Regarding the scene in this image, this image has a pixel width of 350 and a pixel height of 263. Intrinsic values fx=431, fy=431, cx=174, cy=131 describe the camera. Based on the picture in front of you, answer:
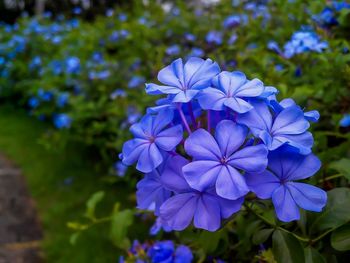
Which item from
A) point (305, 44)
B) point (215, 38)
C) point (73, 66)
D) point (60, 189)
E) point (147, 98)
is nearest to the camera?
point (305, 44)

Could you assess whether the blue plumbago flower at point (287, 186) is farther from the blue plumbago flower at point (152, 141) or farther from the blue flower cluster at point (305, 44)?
the blue flower cluster at point (305, 44)

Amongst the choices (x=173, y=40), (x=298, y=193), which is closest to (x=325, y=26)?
(x=298, y=193)

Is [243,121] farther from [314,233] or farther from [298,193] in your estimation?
[314,233]

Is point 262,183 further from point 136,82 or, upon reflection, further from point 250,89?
point 136,82

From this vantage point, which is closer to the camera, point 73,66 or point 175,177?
point 175,177

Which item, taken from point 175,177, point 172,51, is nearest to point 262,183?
point 175,177

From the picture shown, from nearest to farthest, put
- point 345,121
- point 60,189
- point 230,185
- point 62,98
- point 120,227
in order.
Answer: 1. point 230,185
2. point 345,121
3. point 120,227
4. point 60,189
5. point 62,98

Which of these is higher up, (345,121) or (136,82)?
(345,121)

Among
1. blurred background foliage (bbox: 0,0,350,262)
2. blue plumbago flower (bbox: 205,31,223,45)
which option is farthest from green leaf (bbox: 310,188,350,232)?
blue plumbago flower (bbox: 205,31,223,45)
